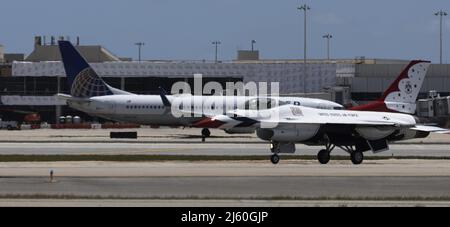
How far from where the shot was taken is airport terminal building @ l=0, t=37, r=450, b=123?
12069cm

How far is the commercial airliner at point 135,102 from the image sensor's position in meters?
82.8

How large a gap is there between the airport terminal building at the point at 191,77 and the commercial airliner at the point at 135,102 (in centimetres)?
3593

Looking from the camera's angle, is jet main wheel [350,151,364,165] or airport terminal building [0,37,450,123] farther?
airport terminal building [0,37,450,123]

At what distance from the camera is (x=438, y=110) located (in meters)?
92.1

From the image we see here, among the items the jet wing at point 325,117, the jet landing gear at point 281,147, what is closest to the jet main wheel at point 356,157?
the jet wing at point 325,117

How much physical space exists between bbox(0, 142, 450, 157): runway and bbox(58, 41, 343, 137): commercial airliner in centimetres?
1590

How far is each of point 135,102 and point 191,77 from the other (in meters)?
40.4

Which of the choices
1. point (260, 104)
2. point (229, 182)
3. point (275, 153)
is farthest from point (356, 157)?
point (260, 104)

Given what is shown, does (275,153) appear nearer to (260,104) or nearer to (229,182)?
(229,182)

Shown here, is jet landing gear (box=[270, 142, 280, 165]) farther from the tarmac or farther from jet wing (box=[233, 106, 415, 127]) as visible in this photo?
jet wing (box=[233, 106, 415, 127])

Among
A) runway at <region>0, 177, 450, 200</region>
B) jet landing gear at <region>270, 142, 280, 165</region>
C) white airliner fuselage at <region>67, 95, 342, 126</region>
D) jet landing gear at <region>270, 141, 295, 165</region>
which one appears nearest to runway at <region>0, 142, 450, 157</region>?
jet landing gear at <region>270, 141, 295, 165</region>

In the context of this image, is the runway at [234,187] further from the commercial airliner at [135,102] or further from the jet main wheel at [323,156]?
the commercial airliner at [135,102]

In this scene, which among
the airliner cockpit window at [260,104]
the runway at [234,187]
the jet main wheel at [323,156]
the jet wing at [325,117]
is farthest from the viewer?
the airliner cockpit window at [260,104]

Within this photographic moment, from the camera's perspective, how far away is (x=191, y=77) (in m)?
127
